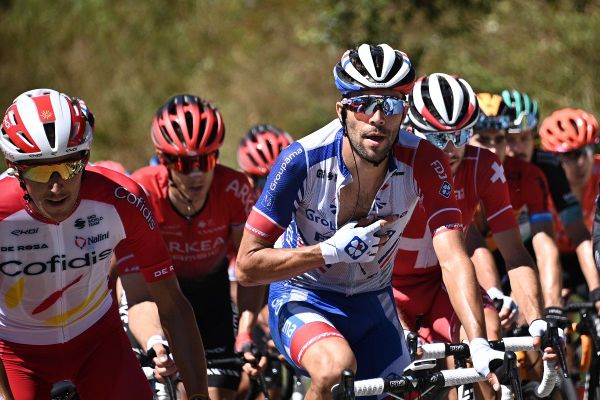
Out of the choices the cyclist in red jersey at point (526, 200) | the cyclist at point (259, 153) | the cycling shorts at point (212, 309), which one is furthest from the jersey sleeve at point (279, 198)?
the cyclist at point (259, 153)

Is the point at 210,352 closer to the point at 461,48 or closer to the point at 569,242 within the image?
the point at 569,242

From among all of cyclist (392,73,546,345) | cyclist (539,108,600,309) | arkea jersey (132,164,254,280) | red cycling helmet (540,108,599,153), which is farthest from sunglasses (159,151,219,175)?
red cycling helmet (540,108,599,153)

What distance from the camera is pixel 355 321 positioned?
17.9 ft

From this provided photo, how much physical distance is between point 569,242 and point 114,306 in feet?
17.2

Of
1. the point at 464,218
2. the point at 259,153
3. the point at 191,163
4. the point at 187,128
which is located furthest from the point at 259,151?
the point at 464,218

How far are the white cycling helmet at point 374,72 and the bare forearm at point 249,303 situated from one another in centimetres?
244

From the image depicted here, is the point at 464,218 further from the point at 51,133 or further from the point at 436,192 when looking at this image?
the point at 51,133

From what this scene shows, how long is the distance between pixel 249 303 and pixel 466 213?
5.31 ft

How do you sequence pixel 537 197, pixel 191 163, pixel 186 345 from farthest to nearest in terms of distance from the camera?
pixel 537 197, pixel 191 163, pixel 186 345

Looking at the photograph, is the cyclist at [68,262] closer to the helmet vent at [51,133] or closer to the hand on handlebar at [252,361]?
the helmet vent at [51,133]

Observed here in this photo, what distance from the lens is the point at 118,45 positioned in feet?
76.5

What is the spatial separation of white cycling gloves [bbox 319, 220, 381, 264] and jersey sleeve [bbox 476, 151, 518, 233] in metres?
1.99

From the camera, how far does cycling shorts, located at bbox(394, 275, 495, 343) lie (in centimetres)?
656

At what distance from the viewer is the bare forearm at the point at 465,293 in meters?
5.01
